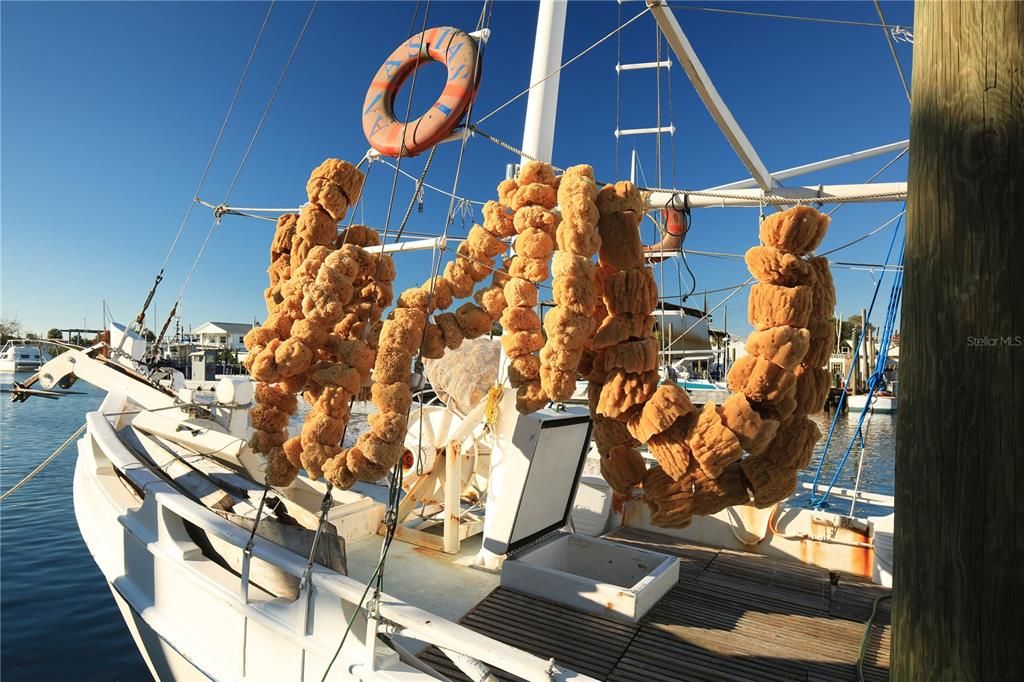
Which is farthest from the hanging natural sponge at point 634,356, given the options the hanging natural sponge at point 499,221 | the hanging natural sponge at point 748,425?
the hanging natural sponge at point 499,221

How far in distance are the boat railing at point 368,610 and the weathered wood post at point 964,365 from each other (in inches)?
61.2

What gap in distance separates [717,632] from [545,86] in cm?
439

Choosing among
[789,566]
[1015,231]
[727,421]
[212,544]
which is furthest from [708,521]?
[1015,231]

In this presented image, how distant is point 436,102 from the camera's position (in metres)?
4.90

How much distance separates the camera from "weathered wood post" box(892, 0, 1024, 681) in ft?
3.58

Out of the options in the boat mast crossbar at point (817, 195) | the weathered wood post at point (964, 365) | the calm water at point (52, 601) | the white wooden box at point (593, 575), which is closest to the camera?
the weathered wood post at point (964, 365)

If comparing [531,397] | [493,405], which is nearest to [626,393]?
[531,397]

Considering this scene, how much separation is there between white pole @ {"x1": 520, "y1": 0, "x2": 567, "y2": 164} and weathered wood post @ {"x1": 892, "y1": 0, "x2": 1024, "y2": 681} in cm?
391

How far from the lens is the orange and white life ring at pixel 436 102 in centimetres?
484

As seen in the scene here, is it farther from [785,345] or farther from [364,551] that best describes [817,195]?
[364,551]

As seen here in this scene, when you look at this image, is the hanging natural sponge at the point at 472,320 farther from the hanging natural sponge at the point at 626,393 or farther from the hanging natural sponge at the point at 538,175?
the hanging natural sponge at the point at 626,393

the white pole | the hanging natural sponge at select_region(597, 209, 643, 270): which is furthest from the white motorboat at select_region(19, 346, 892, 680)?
the white pole

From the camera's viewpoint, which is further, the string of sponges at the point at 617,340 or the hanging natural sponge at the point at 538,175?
the hanging natural sponge at the point at 538,175

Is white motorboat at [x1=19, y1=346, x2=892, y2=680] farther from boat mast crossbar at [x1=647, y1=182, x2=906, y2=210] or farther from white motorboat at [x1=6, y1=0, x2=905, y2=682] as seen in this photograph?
boat mast crossbar at [x1=647, y1=182, x2=906, y2=210]
